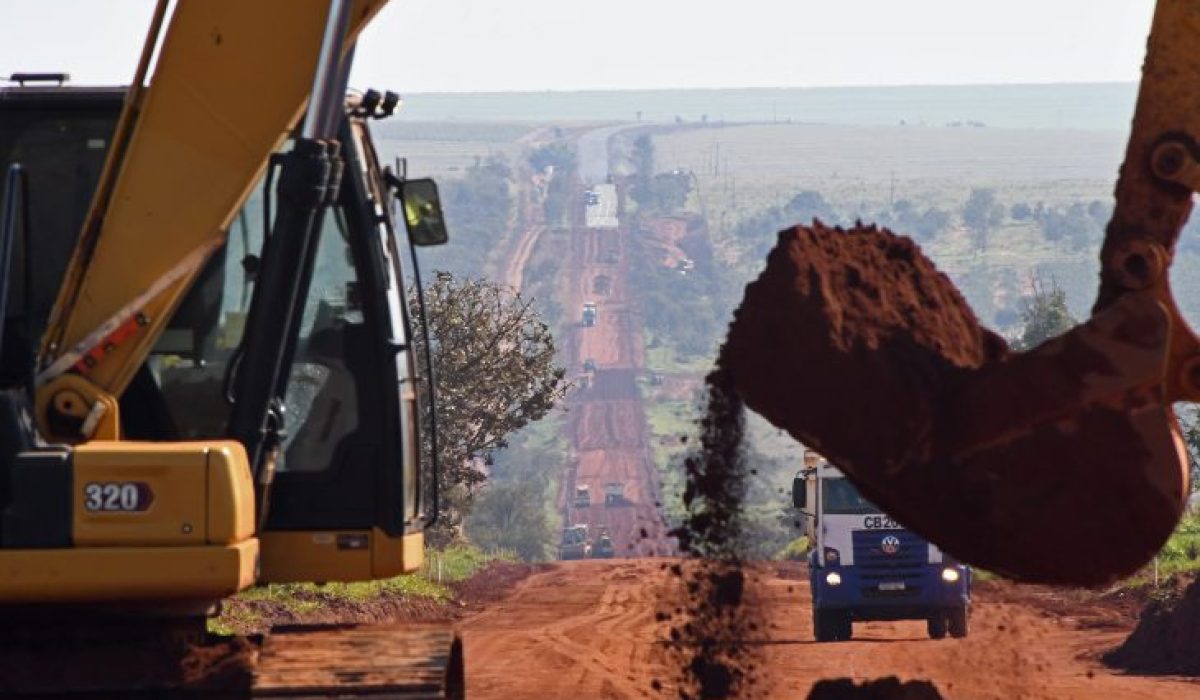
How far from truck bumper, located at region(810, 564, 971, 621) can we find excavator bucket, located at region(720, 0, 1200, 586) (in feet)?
54.3

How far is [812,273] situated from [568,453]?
106m

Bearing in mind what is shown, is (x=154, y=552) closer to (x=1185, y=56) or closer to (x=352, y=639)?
(x=352, y=639)

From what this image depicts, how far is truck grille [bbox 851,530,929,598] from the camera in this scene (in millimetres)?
26266

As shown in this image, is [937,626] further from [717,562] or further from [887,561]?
[717,562]

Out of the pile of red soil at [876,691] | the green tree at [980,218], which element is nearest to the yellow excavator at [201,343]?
the pile of red soil at [876,691]

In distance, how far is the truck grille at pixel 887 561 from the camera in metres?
26.3

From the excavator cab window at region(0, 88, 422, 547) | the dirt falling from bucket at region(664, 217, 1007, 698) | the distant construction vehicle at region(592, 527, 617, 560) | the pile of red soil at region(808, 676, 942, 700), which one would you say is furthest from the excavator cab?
the distant construction vehicle at region(592, 527, 617, 560)

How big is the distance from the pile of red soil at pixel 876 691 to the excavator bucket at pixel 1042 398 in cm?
155

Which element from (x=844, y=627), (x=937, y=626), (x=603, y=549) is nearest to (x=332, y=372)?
(x=844, y=627)

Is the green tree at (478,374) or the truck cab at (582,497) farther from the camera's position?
the truck cab at (582,497)

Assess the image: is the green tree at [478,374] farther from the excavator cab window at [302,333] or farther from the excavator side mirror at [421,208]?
the excavator cab window at [302,333]

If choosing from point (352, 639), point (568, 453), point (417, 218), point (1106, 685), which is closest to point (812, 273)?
point (417, 218)

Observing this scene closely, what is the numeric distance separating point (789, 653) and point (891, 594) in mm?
2232

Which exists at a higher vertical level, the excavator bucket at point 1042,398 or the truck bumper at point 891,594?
the excavator bucket at point 1042,398
